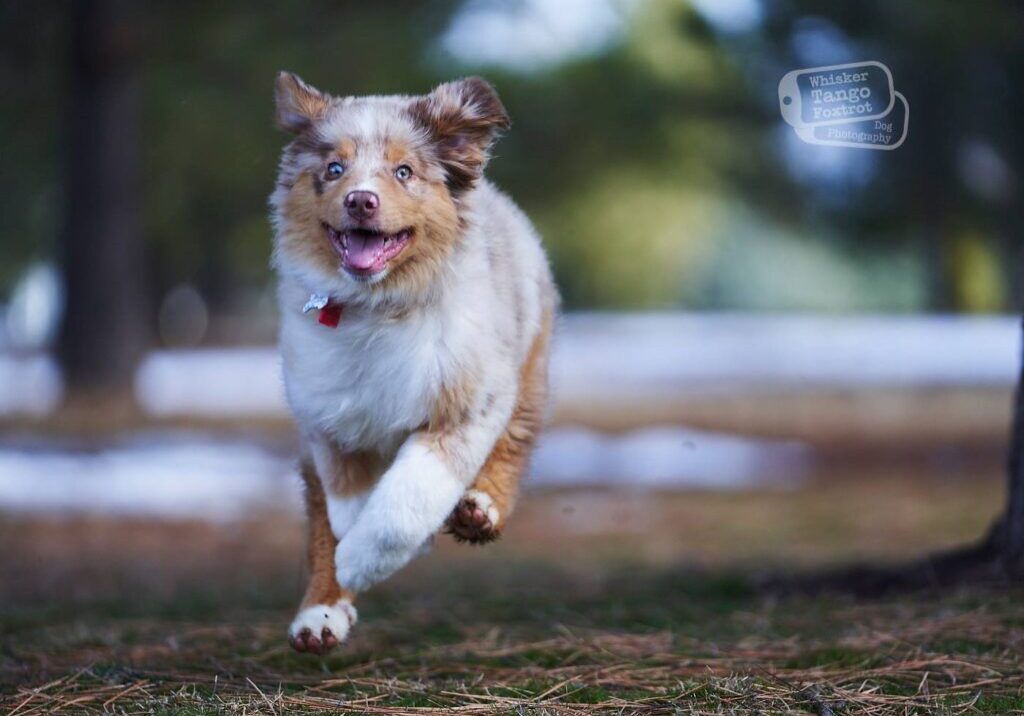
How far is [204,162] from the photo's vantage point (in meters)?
14.0

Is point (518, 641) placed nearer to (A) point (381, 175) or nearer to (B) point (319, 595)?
(B) point (319, 595)

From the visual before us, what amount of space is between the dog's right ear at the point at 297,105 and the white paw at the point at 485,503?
134 centimetres

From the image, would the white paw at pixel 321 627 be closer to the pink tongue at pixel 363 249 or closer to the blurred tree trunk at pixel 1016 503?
the pink tongue at pixel 363 249

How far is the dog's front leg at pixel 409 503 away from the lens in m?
3.94

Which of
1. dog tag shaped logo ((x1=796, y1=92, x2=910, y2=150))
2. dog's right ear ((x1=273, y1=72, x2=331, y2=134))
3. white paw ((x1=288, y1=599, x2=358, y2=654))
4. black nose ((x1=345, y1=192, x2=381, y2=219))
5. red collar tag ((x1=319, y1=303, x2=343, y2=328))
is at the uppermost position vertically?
dog's right ear ((x1=273, y1=72, x2=331, y2=134))

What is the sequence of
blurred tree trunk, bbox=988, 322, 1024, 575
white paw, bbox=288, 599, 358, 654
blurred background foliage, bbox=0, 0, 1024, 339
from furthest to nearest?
blurred background foliage, bbox=0, 0, 1024, 339 → blurred tree trunk, bbox=988, 322, 1024, 575 → white paw, bbox=288, 599, 358, 654

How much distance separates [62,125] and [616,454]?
24.0 ft

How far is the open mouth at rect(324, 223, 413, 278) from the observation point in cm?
393

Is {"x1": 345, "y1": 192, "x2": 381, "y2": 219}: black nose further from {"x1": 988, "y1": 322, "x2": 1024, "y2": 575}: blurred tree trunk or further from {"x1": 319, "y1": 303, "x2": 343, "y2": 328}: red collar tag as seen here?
{"x1": 988, "y1": 322, "x2": 1024, "y2": 575}: blurred tree trunk

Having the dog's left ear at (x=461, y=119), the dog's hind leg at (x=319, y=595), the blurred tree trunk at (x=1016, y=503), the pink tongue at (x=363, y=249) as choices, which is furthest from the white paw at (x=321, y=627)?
the blurred tree trunk at (x=1016, y=503)

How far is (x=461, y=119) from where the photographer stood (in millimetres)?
4078

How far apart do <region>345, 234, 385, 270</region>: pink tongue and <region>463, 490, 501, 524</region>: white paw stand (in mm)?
903

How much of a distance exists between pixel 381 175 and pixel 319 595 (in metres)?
1.49

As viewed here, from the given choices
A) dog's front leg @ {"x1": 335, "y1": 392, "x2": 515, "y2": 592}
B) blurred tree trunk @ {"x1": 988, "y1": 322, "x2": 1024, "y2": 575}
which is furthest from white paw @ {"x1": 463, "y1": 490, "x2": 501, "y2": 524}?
blurred tree trunk @ {"x1": 988, "y1": 322, "x2": 1024, "y2": 575}
